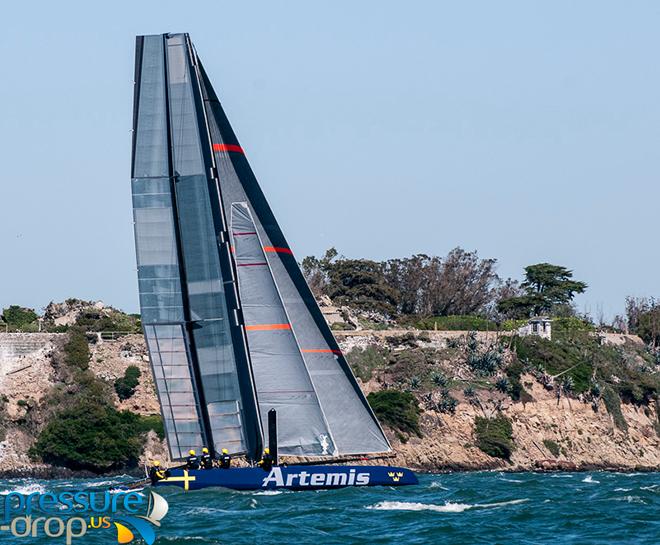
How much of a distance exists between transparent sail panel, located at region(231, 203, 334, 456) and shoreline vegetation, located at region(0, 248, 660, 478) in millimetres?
23240

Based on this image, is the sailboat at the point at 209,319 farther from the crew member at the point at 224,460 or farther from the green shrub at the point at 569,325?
the green shrub at the point at 569,325

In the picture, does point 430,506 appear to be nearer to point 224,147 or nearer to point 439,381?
point 224,147

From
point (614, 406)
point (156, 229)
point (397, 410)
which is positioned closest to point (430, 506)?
point (156, 229)

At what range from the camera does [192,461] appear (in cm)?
4153

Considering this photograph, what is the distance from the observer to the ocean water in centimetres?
3253

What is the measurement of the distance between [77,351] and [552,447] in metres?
23.2

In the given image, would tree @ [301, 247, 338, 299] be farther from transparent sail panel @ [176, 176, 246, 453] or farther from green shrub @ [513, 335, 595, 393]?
transparent sail panel @ [176, 176, 246, 453]

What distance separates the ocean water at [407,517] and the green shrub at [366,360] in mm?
26188

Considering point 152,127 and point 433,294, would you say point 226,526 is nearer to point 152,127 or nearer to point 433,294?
point 152,127

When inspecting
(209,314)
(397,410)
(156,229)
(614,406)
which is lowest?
(614,406)

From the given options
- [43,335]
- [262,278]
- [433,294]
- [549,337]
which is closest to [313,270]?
[433,294]

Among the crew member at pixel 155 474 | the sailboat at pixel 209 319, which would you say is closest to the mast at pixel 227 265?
the sailboat at pixel 209 319

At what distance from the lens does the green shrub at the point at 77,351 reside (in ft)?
233

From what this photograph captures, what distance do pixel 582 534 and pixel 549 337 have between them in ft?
155
